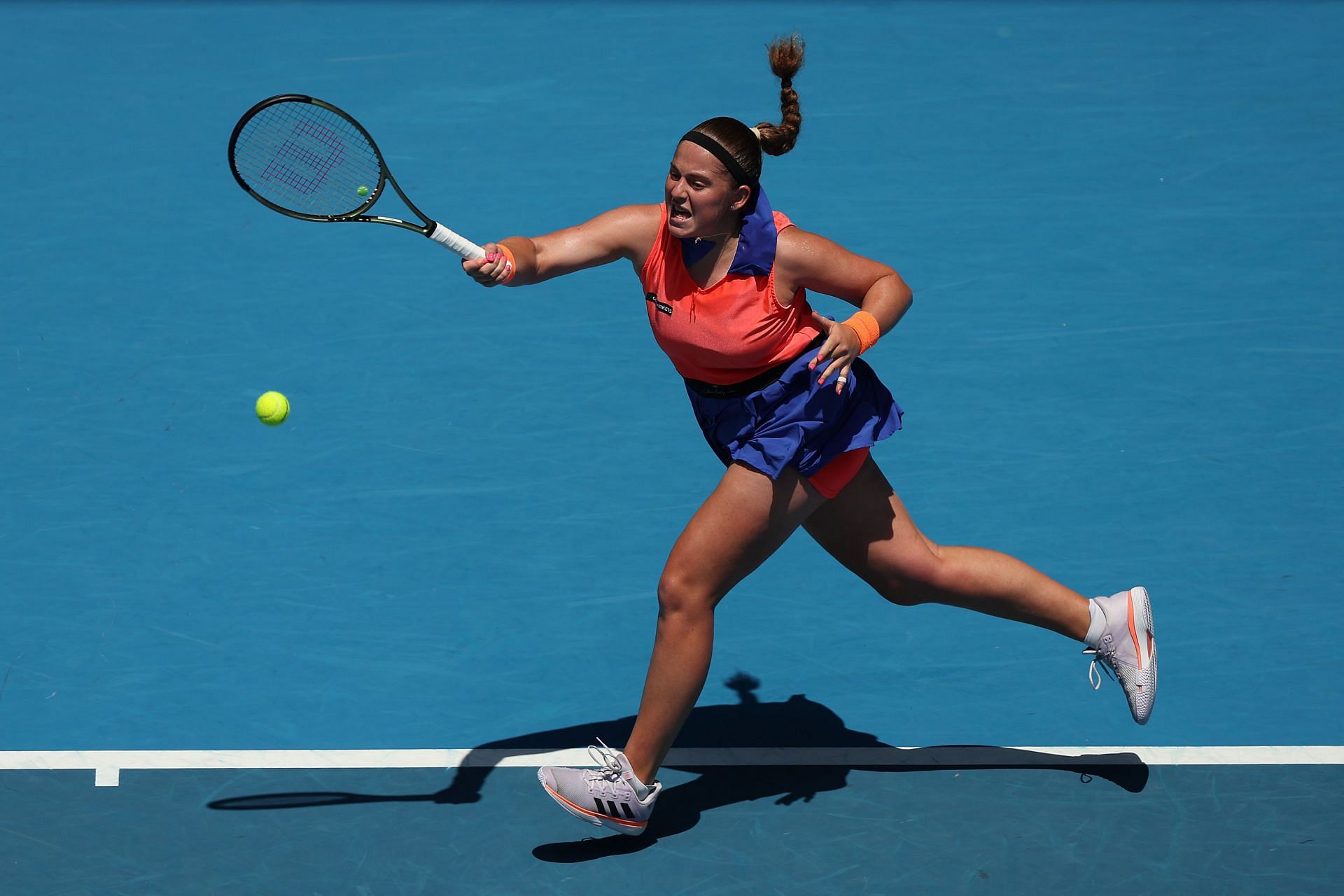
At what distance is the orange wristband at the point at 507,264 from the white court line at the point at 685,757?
1404 mm

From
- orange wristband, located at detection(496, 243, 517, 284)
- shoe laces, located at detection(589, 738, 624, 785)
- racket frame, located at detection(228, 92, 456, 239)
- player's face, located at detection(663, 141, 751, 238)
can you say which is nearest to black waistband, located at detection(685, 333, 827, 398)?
player's face, located at detection(663, 141, 751, 238)

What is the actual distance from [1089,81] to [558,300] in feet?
11.7

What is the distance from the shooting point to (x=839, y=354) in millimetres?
3830

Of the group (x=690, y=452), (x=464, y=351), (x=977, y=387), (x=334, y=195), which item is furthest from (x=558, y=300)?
(x=334, y=195)

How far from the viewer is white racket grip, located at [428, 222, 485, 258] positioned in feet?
13.3

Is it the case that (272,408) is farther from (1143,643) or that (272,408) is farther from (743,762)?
(1143,643)

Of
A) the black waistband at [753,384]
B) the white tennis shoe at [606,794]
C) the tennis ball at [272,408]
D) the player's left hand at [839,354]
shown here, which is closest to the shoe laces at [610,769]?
the white tennis shoe at [606,794]

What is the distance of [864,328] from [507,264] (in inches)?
36.5

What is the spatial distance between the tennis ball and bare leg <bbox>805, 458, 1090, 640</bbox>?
8.05 feet

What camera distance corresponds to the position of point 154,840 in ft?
13.6

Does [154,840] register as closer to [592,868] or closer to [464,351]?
[592,868]

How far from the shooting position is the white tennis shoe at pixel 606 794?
4094 mm

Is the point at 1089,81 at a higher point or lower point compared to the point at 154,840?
higher

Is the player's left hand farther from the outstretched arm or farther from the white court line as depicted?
the white court line
